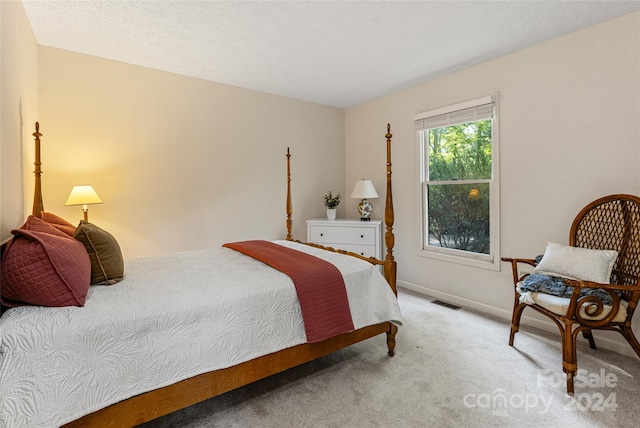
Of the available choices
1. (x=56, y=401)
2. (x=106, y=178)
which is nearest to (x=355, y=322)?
(x=56, y=401)

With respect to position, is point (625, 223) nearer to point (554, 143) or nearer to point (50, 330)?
point (554, 143)

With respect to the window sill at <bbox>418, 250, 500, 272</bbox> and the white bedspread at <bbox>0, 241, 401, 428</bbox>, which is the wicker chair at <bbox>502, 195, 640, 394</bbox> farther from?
the white bedspread at <bbox>0, 241, 401, 428</bbox>

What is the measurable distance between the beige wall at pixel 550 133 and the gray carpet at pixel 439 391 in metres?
0.60

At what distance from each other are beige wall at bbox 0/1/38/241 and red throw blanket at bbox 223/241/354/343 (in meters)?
1.53

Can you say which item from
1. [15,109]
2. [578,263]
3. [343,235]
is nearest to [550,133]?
[578,263]

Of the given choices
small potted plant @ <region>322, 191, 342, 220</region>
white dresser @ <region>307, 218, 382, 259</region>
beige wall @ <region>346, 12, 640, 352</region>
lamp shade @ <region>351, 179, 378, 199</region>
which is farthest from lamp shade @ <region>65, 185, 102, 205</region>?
beige wall @ <region>346, 12, 640, 352</region>

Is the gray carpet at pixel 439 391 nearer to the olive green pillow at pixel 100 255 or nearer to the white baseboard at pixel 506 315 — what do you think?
the white baseboard at pixel 506 315

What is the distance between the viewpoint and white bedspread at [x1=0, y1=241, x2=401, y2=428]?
1.15 metres

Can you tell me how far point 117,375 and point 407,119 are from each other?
3637mm

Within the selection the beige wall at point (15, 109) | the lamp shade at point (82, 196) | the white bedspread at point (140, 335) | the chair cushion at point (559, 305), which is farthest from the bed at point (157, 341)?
the chair cushion at point (559, 305)

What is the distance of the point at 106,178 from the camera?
9.93 ft

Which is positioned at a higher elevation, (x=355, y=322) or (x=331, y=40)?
(x=331, y=40)

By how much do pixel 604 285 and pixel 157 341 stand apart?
2446mm

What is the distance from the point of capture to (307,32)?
2.47 metres
